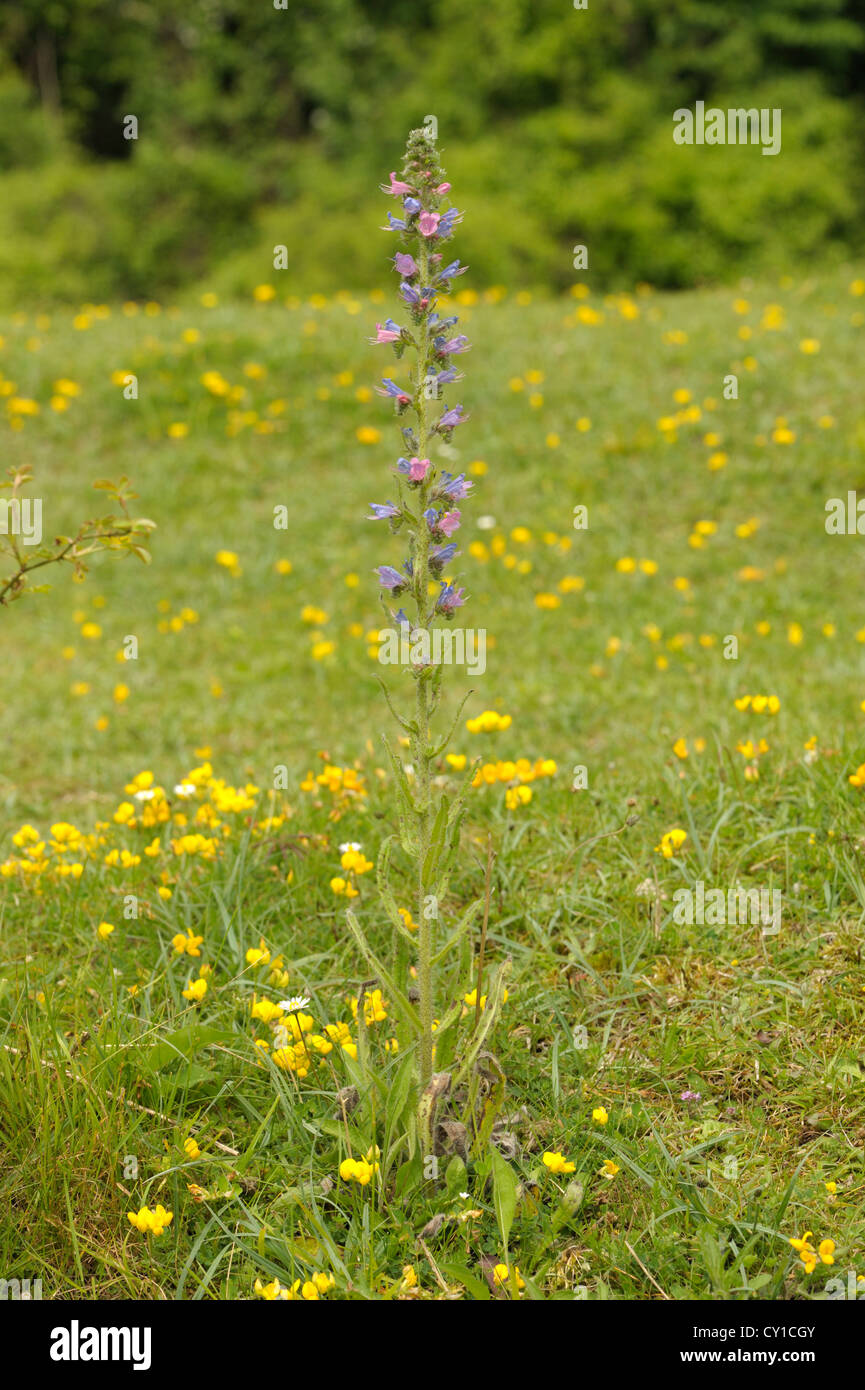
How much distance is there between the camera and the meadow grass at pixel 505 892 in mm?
2361

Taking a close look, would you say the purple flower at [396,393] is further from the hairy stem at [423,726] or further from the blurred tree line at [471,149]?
the blurred tree line at [471,149]

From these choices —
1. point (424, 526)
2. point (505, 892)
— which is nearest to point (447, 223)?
point (424, 526)

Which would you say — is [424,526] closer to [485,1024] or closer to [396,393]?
[396,393]

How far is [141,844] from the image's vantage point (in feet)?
12.2

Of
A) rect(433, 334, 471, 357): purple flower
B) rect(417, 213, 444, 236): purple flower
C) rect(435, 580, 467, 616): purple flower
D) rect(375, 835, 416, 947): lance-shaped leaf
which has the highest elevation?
rect(417, 213, 444, 236): purple flower

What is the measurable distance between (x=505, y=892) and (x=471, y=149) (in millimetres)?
17283

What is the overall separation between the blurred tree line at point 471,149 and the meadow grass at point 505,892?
958cm

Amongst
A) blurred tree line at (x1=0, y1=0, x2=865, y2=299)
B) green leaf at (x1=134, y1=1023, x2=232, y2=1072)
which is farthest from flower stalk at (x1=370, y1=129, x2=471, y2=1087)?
blurred tree line at (x1=0, y1=0, x2=865, y2=299)

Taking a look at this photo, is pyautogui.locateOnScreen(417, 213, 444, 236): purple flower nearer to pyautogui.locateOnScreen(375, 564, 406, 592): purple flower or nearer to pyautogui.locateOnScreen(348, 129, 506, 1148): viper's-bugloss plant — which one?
pyautogui.locateOnScreen(348, 129, 506, 1148): viper's-bugloss plant

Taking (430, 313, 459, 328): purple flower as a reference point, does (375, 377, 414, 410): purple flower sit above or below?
below

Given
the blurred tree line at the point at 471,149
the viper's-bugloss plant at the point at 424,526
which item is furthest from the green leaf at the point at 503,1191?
the blurred tree line at the point at 471,149

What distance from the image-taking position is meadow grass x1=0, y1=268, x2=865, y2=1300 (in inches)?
93.0

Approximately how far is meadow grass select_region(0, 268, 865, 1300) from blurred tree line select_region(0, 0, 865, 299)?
9580 millimetres

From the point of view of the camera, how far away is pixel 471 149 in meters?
18.1
